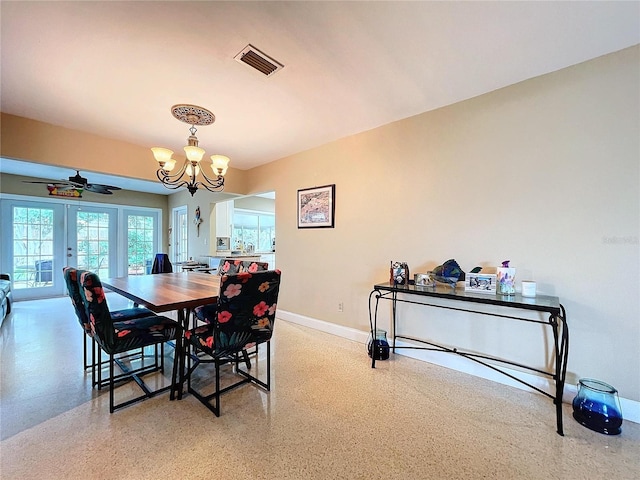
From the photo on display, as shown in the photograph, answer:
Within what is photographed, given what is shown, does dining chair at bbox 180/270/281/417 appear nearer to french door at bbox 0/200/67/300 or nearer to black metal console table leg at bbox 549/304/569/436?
black metal console table leg at bbox 549/304/569/436

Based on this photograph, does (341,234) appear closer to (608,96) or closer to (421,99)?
(421,99)

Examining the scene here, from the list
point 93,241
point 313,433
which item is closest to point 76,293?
point 313,433

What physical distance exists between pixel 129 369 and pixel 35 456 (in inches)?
37.4

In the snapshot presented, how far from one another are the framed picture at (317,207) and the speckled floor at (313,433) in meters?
1.82

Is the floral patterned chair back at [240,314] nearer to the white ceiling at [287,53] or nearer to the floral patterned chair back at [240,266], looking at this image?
the floral patterned chair back at [240,266]

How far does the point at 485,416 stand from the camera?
6.04 ft

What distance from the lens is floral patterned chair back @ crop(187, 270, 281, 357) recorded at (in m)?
1.71

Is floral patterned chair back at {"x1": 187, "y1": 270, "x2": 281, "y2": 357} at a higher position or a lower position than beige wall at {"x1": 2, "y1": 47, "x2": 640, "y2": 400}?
lower

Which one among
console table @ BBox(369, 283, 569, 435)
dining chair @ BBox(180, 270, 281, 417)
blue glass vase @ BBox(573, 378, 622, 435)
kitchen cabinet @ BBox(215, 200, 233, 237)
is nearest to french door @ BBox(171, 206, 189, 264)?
kitchen cabinet @ BBox(215, 200, 233, 237)

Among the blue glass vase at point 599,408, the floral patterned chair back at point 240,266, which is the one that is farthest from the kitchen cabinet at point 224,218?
the blue glass vase at point 599,408

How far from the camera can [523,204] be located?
2.20 meters

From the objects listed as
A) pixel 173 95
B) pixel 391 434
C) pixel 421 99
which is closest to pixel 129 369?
pixel 391 434

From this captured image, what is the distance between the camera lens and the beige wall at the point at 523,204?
1855mm

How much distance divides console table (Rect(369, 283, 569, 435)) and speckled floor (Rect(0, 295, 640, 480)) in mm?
188
